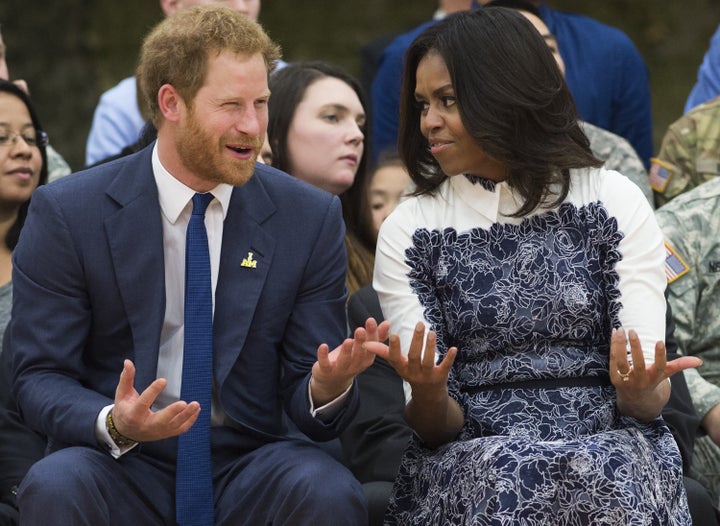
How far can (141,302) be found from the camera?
2.91 meters

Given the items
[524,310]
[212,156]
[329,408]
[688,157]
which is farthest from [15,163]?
[688,157]

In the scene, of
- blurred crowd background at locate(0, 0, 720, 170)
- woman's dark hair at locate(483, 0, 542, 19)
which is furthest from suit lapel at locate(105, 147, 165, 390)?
blurred crowd background at locate(0, 0, 720, 170)

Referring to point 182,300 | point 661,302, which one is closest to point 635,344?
point 661,302

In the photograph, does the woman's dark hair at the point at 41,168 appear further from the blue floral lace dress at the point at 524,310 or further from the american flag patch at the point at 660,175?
the american flag patch at the point at 660,175

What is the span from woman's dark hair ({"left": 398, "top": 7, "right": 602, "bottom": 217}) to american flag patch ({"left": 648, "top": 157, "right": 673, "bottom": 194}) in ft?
3.89

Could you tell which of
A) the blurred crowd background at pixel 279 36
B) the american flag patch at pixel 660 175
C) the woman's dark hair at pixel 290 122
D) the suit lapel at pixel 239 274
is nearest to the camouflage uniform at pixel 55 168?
the woman's dark hair at pixel 290 122

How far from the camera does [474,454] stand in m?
2.75

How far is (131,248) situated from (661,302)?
1200 mm

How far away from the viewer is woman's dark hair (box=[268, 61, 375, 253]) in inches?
161

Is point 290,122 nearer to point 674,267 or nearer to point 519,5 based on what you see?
point 519,5

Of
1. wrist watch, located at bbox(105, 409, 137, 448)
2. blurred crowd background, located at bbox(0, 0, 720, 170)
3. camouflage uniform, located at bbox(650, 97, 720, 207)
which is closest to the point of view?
wrist watch, located at bbox(105, 409, 137, 448)

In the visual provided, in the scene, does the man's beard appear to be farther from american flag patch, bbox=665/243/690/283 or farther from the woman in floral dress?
american flag patch, bbox=665/243/690/283

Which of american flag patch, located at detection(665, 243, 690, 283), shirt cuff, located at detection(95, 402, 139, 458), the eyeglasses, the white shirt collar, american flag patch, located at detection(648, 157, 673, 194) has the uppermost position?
the eyeglasses

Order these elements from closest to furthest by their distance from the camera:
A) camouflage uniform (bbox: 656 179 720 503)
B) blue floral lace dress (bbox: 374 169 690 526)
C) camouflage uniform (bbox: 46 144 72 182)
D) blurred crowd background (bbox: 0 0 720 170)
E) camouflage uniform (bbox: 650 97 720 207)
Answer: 1. blue floral lace dress (bbox: 374 169 690 526)
2. camouflage uniform (bbox: 656 179 720 503)
3. camouflage uniform (bbox: 650 97 720 207)
4. camouflage uniform (bbox: 46 144 72 182)
5. blurred crowd background (bbox: 0 0 720 170)
